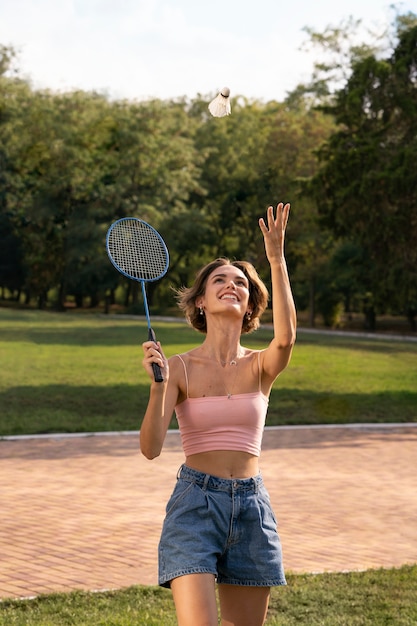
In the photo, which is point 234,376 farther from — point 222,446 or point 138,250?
point 138,250

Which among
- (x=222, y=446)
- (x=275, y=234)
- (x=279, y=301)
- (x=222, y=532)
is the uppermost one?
(x=275, y=234)

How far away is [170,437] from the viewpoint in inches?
674

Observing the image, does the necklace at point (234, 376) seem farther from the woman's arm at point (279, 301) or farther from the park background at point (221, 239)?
the park background at point (221, 239)

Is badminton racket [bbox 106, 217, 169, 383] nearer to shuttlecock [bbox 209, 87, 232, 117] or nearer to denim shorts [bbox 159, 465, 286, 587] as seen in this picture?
shuttlecock [bbox 209, 87, 232, 117]

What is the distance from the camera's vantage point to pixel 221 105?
198 inches

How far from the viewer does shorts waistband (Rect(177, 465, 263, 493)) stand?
4.43 metres

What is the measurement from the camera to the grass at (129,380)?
19.4 metres

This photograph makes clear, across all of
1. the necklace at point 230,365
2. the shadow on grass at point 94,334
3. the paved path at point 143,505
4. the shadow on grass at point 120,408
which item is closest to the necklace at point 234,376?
the necklace at point 230,365

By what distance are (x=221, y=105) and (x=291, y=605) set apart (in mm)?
3807

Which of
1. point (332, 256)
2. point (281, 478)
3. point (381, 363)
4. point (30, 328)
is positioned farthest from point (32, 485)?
point (332, 256)

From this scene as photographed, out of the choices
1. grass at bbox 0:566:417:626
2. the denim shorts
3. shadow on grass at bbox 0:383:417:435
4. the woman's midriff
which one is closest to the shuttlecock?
the woman's midriff

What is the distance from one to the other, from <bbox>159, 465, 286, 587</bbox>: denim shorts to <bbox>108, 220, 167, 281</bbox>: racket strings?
1.03m

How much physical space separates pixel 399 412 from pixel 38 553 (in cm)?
1272

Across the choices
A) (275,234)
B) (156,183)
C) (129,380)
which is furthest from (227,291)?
(156,183)
